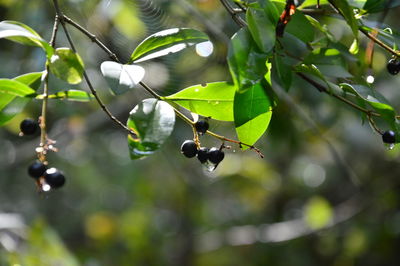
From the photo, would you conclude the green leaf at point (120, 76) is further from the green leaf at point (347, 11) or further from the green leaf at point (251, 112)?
the green leaf at point (347, 11)

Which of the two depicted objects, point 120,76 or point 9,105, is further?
point 9,105

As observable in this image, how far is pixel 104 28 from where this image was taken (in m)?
2.47

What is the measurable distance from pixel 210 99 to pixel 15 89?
309mm

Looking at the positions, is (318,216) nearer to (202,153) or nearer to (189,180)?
(189,180)

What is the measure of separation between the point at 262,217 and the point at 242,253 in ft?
0.88

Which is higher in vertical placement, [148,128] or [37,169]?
[148,128]

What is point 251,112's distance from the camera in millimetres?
811

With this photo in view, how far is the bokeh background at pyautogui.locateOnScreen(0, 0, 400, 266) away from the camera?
226cm

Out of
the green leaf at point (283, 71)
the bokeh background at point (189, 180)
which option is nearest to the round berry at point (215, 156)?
the green leaf at point (283, 71)

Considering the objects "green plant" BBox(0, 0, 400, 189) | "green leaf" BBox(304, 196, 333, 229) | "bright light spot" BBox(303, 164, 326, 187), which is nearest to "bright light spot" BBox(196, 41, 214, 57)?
"green plant" BBox(0, 0, 400, 189)

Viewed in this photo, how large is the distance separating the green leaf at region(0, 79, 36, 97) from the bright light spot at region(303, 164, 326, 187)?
279 cm

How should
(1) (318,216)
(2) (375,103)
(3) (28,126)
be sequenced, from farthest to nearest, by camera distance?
(1) (318,216)
(3) (28,126)
(2) (375,103)

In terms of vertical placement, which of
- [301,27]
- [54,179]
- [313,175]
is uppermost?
[301,27]

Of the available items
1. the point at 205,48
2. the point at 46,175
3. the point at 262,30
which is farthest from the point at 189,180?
the point at 262,30
